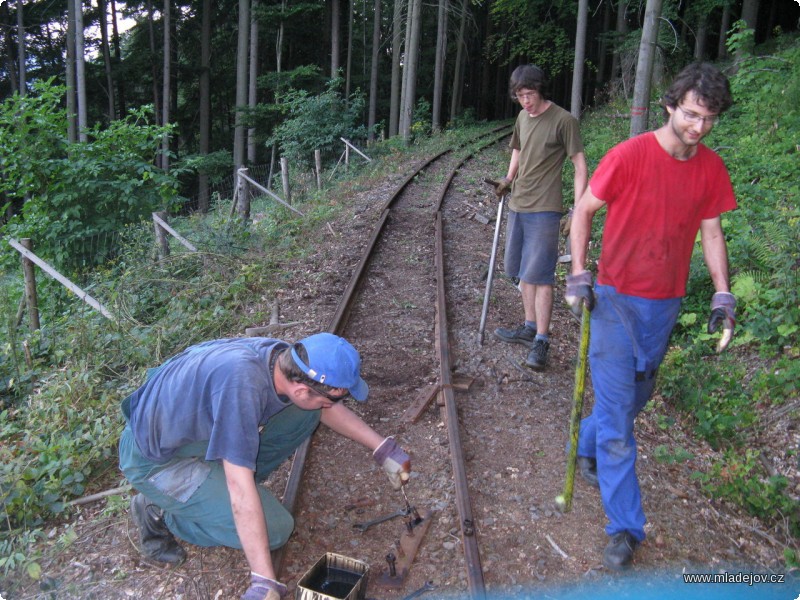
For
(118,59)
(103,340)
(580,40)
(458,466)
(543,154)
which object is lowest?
(103,340)

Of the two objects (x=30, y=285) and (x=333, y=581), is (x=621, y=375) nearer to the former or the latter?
(x=333, y=581)

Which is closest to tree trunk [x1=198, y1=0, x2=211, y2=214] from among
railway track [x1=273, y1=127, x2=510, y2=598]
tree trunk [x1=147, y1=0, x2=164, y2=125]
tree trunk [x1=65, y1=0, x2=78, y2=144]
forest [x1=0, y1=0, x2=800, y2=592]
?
tree trunk [x1=147, y1=0, x2=164, y2=125]

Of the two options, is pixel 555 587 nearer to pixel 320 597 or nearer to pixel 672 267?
pixel 320 597

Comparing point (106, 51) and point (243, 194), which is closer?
point (243, 194)

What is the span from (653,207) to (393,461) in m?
1.84

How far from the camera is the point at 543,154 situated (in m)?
5.15

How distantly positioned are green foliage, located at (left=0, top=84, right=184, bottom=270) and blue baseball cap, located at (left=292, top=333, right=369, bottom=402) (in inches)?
288

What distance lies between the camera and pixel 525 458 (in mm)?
4285

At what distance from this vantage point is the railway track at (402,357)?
3.61 meters

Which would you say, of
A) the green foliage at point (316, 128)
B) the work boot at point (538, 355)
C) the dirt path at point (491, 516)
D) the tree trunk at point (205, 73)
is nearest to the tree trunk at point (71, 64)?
the tree trunk at point (205, 73)

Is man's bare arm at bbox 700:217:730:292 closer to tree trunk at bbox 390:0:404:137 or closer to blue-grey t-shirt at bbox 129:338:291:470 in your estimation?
blue-grey t-shirt at bbox 129:338:291:470

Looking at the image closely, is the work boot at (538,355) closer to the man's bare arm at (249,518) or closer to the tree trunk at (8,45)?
the man's bare arm at (249,518)

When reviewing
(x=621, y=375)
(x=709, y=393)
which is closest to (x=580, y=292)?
(x=621, y=375)

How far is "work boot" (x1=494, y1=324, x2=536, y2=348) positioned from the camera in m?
5.88
